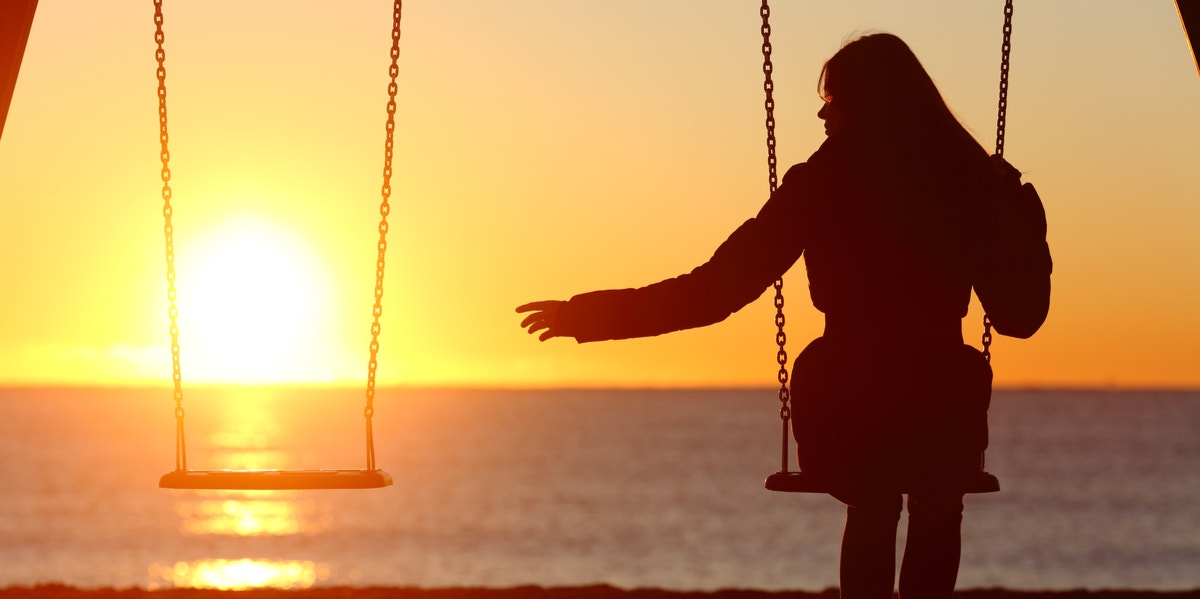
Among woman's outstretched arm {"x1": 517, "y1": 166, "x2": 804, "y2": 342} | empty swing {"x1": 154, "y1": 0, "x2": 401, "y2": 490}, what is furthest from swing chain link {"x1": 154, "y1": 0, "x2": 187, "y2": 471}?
woman's outstretched arm {"x1": 517, "y1": 166, "x2": 804, "y2": 342}

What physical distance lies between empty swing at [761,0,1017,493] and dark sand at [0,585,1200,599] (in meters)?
3.83

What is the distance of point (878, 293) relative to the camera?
16.7 feet

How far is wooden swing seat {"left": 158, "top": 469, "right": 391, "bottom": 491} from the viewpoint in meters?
6.07

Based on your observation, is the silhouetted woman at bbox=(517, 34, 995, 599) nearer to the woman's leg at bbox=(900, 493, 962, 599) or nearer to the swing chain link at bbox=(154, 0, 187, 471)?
the woman's leg at bbox=(900, 493, 962, 599)

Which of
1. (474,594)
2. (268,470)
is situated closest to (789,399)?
(268,470)

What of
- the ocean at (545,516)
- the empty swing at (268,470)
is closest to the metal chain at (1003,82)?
the empty swing at (268,470)

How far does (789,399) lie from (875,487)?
1.82ft

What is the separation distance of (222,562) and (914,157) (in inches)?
1748

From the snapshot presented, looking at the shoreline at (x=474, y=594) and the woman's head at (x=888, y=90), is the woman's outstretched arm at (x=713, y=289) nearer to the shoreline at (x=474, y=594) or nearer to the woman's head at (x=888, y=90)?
the woman's head at (x=888, y=90)

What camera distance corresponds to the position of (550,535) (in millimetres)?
55438

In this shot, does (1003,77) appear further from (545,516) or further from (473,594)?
(545,516)

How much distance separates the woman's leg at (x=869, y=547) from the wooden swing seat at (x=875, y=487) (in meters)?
0.08

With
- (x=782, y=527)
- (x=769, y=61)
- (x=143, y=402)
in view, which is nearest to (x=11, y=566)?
(x=782, y=527)

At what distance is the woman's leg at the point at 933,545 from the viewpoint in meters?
5.30
